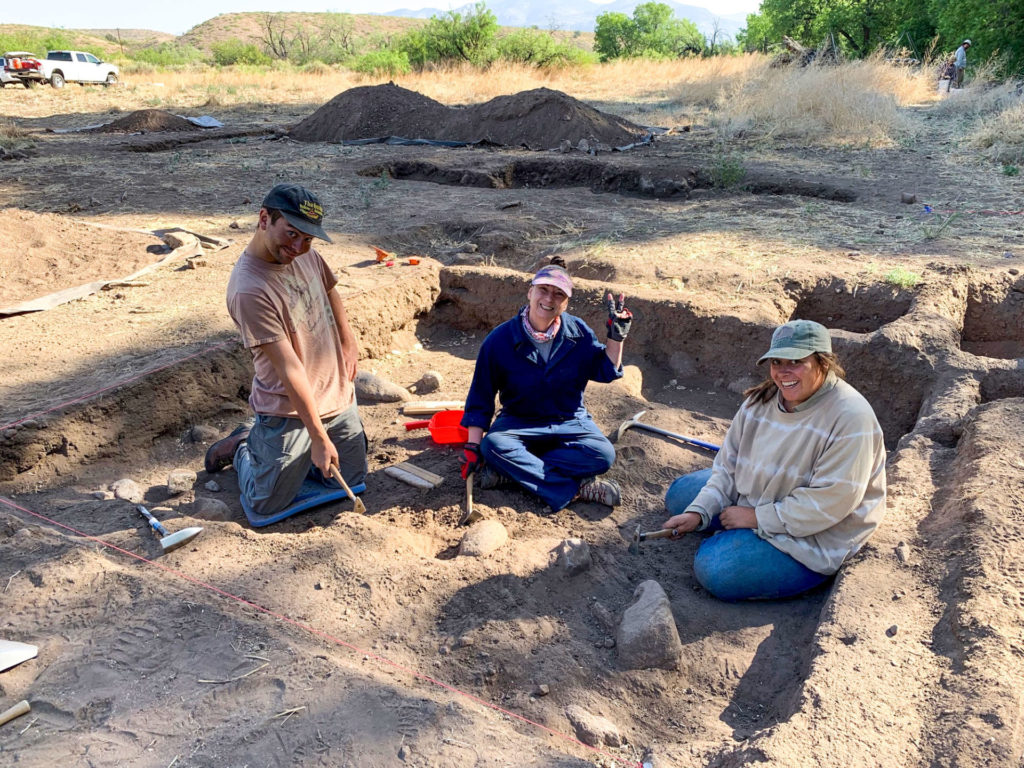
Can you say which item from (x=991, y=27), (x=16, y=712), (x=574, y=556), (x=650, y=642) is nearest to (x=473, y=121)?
(x=574, y=556)

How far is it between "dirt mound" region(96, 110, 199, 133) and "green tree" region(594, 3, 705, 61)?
26784mm

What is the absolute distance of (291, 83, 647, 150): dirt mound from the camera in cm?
1288

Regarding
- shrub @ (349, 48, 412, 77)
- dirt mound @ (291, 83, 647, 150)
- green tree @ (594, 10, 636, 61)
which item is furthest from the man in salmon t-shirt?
green tree @ (594, 10, 636, 61)

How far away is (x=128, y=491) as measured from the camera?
3.81 m

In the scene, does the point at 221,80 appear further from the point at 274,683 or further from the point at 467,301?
the point at 274,683

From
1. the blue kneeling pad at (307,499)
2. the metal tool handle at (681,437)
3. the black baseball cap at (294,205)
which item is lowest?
the blue kneeling pad at (307,499)

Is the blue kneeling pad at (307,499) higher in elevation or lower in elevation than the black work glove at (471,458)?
lower

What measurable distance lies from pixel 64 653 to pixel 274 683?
74cm

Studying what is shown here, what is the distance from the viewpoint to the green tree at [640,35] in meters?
38.6

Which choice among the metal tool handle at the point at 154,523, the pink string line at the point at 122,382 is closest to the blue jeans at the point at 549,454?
the metal tool handle at the point at 154,523

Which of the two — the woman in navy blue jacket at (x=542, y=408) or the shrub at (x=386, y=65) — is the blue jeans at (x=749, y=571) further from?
the shrub at (x=386, y=65)

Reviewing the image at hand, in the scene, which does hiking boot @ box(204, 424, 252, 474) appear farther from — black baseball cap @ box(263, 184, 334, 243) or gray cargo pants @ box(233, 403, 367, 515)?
black baseball cap @ box(263, 184, 334, 243)

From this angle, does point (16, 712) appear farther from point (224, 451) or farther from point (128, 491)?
point (224, 451)

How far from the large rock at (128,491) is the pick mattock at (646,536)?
2423 millimetres
